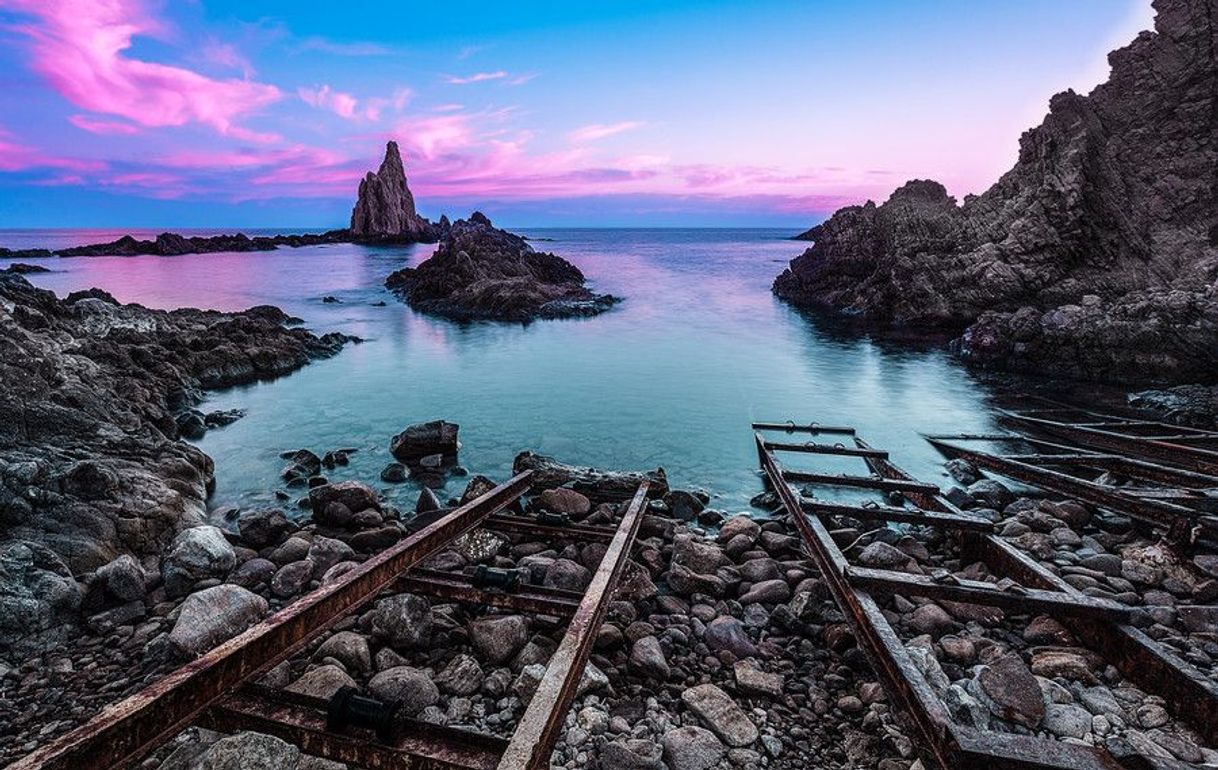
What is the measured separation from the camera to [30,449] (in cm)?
695

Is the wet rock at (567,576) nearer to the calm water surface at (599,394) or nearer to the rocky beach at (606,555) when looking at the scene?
the rocky beach at (606,555)

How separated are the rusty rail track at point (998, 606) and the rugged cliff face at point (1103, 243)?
17.7 meters

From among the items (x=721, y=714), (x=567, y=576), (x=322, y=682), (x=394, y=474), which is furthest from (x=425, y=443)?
(x=721, y=714)

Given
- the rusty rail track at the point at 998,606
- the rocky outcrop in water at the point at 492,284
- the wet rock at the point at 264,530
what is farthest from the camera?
the rocky outcrop in water at the point at 492,284

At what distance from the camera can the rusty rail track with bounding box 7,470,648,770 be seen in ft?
9.24

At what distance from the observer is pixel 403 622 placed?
455cm

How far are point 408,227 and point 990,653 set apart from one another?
15801 cm

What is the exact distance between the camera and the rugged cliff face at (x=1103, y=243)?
18.9 m

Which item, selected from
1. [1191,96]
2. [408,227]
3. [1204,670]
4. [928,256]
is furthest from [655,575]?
[408,227]

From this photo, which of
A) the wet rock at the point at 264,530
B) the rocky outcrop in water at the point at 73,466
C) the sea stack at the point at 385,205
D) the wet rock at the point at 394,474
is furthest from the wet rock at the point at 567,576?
the sea stack at the point at 385,205

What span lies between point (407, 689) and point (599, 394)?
14.2 m

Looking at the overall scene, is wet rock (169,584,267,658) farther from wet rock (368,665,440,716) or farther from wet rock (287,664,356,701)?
wet rock (368,665,440,716)

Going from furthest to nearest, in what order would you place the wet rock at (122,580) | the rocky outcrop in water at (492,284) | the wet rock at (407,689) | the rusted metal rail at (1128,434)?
the rocky outcrop in water at (492,284) < the rusted metal rail at (1128,434) < the wet rock at (122,580) < the wet rock at (407,689)

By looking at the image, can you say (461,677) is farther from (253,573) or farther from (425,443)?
(425,443)
